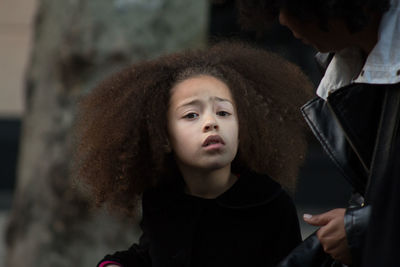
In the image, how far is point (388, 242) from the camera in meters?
2.00

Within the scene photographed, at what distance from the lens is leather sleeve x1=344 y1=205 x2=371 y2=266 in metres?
2.25

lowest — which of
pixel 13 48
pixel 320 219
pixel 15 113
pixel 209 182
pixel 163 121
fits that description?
pixel 320 219

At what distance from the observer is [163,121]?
9.62 feet

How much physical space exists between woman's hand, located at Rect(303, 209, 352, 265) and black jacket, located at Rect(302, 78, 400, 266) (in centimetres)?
3

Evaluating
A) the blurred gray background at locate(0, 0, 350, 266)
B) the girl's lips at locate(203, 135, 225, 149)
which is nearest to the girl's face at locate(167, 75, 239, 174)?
the girl's lips at locate(203, 135, 225, 149)

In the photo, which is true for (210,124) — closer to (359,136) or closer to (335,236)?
(359,136)

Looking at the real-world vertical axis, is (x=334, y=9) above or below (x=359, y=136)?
above

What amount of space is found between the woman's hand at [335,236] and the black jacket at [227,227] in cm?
44

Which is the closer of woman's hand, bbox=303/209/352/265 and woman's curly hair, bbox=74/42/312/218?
woman's hand, bbox=303/209/352/265

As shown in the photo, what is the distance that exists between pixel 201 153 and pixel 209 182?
132 millimetres

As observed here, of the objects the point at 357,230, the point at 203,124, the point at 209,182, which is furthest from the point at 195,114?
the point at 357,230

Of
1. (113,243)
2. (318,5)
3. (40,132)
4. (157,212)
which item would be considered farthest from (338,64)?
(40,132)

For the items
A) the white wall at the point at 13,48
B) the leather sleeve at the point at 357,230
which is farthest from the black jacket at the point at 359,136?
the white wall at the point at 13,48

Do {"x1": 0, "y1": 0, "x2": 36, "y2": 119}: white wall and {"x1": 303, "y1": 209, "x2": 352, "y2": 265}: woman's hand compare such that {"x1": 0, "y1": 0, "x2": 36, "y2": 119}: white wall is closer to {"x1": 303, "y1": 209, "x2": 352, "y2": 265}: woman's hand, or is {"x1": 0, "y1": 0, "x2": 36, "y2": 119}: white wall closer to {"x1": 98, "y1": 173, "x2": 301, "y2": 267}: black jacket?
{"x1": 98, "y1": 173, "x2": 301, "y2": 267}: black jacket
